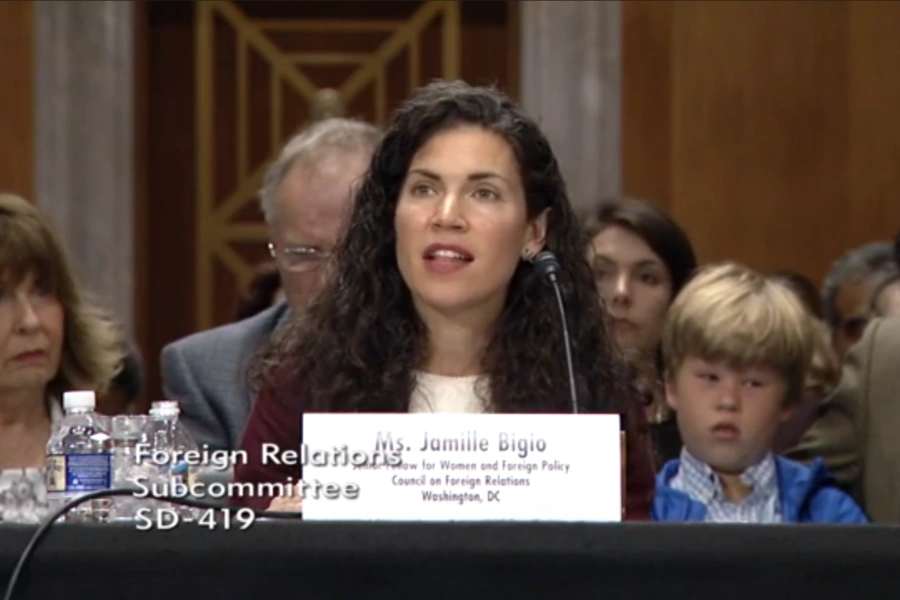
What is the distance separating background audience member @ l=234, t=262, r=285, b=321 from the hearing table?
264 cm

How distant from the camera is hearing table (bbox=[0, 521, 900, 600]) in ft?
7.06

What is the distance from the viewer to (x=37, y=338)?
358cm

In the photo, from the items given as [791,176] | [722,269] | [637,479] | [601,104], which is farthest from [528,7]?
[637,479]

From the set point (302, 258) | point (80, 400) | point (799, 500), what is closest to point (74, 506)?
point (80, 400)

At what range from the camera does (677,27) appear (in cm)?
612

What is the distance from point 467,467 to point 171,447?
855 mm

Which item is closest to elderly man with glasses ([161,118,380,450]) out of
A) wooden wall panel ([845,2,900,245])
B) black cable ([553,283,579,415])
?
black cable ([553,283,579,415])

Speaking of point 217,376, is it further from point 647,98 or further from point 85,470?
point 647,98

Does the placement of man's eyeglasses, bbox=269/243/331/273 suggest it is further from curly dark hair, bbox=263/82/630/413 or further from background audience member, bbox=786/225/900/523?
background audience member, bbox=786/225/900/523

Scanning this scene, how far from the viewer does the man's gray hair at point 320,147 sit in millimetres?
4020

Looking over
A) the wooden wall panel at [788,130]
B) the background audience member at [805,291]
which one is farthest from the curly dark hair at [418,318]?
the wooden wall panel at [788,130]

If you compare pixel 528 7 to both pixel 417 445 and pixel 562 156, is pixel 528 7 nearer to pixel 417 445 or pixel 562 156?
pixel 562 156

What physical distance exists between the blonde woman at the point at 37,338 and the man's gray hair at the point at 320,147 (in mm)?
527

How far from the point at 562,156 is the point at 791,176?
0.71 m
